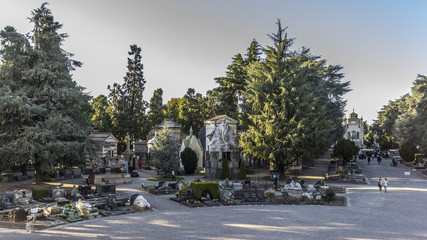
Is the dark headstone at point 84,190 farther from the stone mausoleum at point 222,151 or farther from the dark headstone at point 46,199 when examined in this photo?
the stone mausoleum at point 222,151

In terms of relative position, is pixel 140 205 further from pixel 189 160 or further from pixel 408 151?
pixel 408 151

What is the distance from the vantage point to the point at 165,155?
33.2 meters

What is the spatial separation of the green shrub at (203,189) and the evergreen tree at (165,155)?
38.8ft

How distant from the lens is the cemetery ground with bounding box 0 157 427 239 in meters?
13.9

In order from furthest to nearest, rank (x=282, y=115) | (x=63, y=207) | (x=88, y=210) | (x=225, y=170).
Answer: (x=225, y=170)
(x=282, y=115)
(x=63, y=207)
(x=88, y=210)

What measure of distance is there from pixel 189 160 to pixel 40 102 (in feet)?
53.8

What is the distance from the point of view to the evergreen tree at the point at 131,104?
49812 millimetres

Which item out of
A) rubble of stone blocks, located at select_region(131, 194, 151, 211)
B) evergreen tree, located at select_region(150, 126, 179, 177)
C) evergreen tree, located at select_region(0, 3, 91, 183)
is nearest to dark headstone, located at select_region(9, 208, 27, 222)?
rubble of stone blocks, located at select_region(131, 194, 151, 211)

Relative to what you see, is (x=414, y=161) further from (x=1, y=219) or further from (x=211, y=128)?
(x=1, y=219)

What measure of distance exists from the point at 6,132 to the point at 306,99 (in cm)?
2450

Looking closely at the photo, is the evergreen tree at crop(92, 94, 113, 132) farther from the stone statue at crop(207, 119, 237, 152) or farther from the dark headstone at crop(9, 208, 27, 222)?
the dark headstone at crop(9, 208, 27, 222)

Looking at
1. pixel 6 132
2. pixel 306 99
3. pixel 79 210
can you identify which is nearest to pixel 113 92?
pixel 6 132

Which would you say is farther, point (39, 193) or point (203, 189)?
point (203, 189)

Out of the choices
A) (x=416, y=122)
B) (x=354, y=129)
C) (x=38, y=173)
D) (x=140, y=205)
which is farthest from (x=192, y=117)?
(x=354, y=129)
